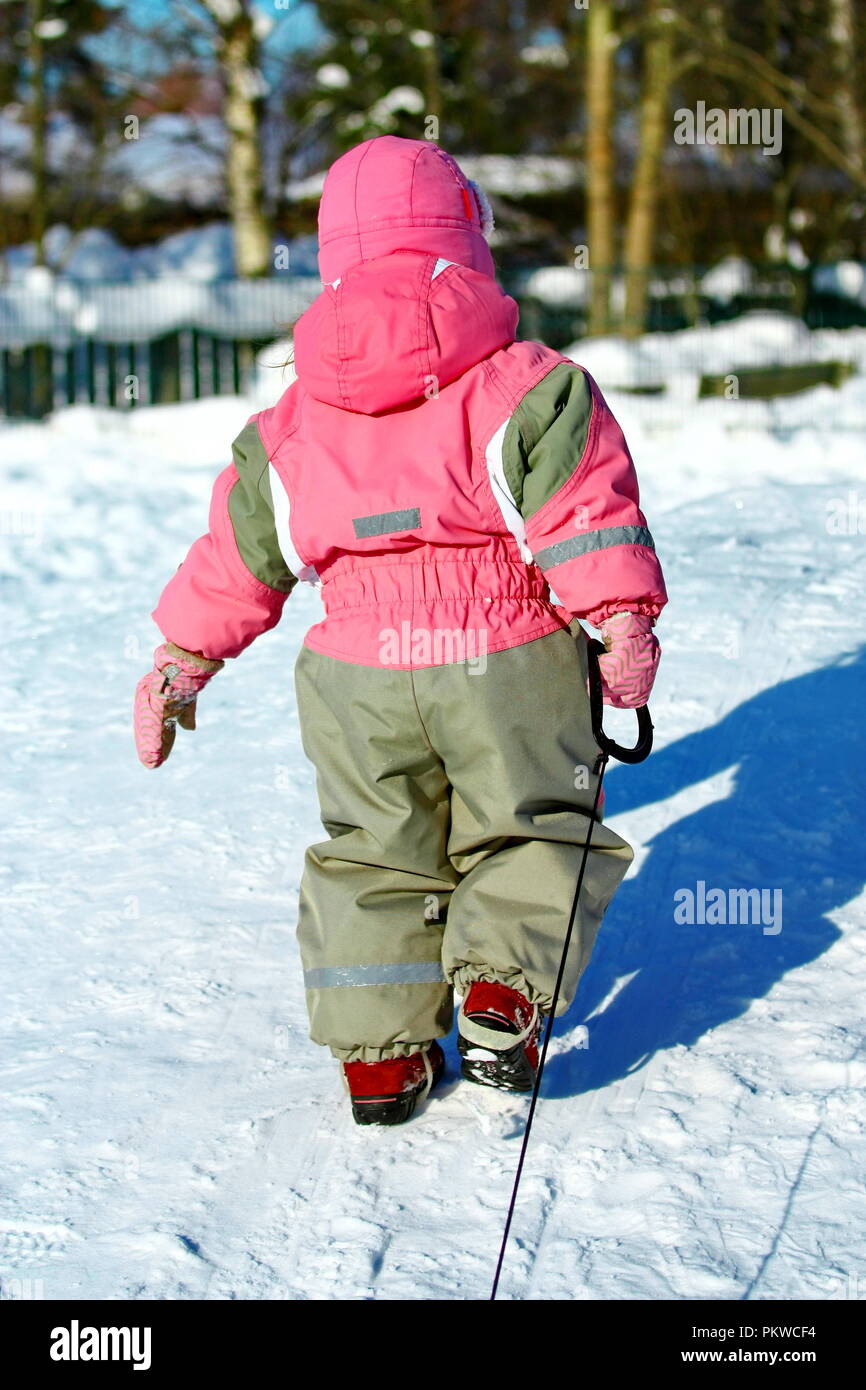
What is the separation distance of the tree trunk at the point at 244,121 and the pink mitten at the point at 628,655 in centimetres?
1444

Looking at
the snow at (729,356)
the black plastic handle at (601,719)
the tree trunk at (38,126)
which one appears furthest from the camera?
the tree trunk at (38,126)

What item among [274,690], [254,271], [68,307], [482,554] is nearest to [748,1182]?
[482,554]

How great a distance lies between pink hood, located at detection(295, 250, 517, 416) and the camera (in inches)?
90.2

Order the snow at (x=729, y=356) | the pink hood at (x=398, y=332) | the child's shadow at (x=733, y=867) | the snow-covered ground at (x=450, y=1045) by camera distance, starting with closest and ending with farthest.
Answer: the snow-covered ground at (x=450, y=1045) < the pink hood at (x=398, y=332) < the child's shadow at (x=733, y=867) < the snow at (x=729, y=356)

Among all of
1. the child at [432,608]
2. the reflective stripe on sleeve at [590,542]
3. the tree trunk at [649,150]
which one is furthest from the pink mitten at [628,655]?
the tree trunk at [649,150]

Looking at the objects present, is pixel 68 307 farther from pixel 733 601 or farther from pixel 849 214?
pixel 849 214

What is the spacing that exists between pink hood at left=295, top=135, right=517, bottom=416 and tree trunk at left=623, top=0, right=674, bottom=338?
13.0m

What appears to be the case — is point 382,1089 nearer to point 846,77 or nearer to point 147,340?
point 147,340

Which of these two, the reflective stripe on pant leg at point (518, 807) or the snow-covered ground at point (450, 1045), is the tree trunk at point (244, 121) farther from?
the reflective stripe on pant leg at point (518, 807)

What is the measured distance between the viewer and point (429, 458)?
232cm

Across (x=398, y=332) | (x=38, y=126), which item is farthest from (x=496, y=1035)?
(x=38, y=126)

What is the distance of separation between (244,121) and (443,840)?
15.1 metres

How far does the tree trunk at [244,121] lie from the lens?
1565cm

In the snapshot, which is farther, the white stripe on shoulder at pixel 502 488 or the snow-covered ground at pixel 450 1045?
the white stripe on shoulder at pixel 502 488
